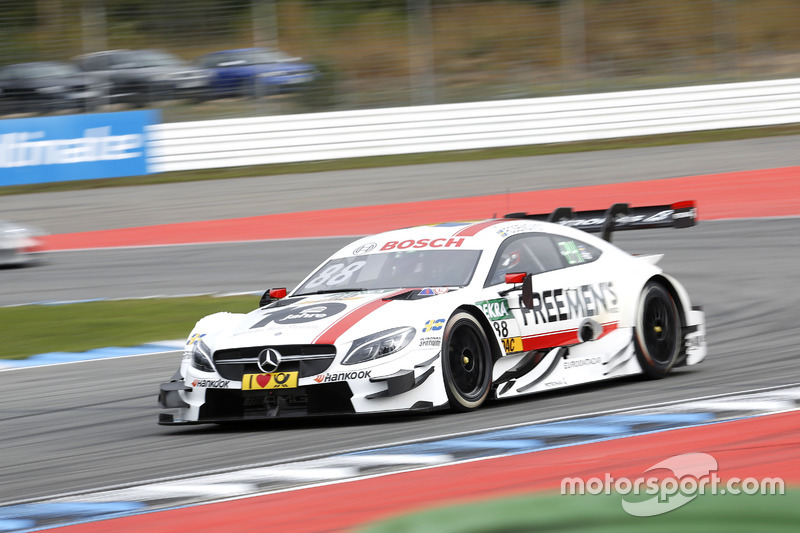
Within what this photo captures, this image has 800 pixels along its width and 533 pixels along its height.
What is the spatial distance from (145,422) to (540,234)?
293 cm

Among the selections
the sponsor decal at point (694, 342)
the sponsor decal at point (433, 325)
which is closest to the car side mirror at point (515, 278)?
the sponsor decal at point (433, 325)

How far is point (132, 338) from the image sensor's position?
12203 mm

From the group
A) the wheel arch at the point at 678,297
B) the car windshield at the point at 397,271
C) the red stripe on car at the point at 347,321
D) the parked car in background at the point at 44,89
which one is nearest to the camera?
the red stripe on car at the point at 347,321

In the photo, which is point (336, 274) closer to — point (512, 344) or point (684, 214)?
point (512, 344)

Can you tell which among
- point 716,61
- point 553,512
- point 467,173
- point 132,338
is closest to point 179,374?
point 132,338

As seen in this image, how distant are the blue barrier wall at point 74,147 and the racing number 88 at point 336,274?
50.0ft

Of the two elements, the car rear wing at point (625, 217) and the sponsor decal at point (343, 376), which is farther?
the car rear wing at point (625, 217)

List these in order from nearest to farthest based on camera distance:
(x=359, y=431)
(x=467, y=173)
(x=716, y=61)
Answer: (x=359, y=431), (x=467, y=173), (x=716, y=61)

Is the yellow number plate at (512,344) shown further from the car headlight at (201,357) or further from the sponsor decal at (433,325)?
the car headlight at (201,357)

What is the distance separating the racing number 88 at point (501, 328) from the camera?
304 inches

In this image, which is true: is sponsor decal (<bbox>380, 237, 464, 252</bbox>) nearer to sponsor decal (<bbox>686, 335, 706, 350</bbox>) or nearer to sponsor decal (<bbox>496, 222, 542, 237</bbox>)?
sponsor decal (<bbox>496, 222, 542, 237</bbox>)

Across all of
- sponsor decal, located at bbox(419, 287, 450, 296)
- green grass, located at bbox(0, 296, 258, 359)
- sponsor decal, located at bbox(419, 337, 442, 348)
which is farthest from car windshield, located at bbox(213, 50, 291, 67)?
sponsor decal, located at bbox(419, 337, 442, 348)

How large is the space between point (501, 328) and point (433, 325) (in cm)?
64

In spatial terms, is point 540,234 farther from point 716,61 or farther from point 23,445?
point 716,61
